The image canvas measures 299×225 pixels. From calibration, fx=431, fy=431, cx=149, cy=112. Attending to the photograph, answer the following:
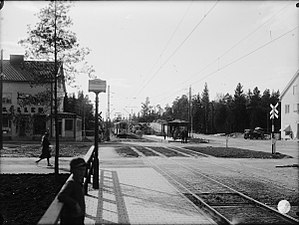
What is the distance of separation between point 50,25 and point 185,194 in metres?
6.61

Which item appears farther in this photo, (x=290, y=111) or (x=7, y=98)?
(x=290, y=111)

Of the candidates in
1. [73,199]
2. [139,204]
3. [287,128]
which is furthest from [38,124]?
[73,199]

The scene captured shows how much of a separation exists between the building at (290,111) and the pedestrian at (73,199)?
62.2 meters

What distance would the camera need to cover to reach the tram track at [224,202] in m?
8.26

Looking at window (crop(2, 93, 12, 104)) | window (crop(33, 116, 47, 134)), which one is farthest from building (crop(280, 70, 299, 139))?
window (crop(2, 93, 12, 104))

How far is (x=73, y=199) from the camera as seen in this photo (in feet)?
16.3

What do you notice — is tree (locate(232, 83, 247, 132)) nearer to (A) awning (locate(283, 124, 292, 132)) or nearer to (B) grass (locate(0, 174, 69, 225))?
(A) awning (locate(283, 124, 292, 132))

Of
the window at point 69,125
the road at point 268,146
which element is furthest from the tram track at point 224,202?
the window at point 69,125

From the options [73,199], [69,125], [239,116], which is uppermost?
[239,116]

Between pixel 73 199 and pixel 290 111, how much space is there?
68005 mm

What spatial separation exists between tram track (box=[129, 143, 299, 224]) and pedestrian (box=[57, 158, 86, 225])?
359 cm

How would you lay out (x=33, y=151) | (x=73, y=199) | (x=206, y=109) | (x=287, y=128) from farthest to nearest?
(x=206, y=109) → (x=287, y=128) → (x=33, y=151) → (x=73, y=199)

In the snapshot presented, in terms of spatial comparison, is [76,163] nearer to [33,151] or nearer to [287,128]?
[33,151]

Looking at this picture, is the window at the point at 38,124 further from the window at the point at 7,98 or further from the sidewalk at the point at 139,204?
the sidewalk at the point at 139,204
